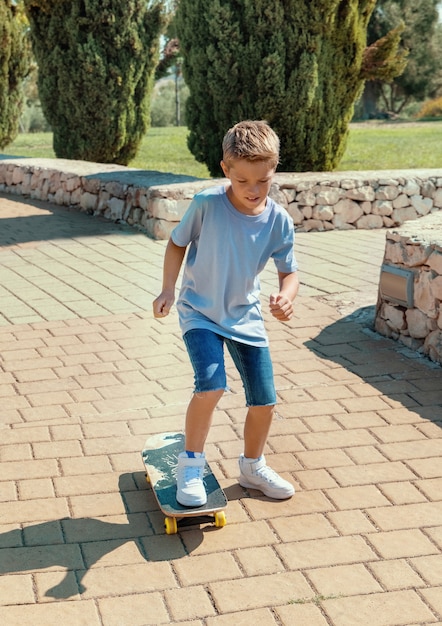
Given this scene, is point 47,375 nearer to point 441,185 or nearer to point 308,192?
point 308,192

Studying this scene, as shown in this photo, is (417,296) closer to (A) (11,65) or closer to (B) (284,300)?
(B) (284,300)

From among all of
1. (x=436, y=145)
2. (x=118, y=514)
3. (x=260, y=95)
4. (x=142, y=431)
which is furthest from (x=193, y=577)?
(x=436, y=145)

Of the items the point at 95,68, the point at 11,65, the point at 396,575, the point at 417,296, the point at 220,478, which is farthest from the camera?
the point at 11,65

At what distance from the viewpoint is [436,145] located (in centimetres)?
2066

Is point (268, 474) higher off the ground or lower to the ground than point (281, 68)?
lower

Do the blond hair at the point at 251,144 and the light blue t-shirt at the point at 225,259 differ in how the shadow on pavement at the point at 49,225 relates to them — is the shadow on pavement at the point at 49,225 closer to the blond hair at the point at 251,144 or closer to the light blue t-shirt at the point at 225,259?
the light blue t-shirt at the point at 225,259

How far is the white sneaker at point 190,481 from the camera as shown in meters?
3.37

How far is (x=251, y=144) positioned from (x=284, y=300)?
Result: 583 mm

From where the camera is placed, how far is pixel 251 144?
3.19m

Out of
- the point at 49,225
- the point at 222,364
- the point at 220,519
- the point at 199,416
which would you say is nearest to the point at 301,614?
the point at 220,519

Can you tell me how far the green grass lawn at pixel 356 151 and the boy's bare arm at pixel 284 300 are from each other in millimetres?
11427

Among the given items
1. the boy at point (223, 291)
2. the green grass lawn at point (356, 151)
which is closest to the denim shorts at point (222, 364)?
the boy at point (223, 291)

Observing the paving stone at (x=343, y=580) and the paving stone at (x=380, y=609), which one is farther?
the paving stone at (x=343, y=580)

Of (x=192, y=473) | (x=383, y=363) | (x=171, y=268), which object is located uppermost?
(x=171, y=268)
